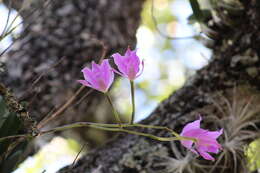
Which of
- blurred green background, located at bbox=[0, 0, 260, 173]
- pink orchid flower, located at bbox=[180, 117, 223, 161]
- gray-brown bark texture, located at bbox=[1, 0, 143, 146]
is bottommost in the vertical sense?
blurred green background, located at bbox=[0, 0, 260, 173]

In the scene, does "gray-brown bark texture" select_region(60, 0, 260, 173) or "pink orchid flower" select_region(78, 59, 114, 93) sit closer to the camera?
"pink orchid flower" select_region(78, 59, 114, 93)

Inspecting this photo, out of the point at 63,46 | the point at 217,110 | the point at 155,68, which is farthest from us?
the point at 155,68

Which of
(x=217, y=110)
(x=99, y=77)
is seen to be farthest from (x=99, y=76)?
(x=217, y=110)

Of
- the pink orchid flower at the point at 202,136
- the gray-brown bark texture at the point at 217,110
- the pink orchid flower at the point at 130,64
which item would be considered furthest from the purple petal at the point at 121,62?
the gray-brown bark texture at the point at 217,110

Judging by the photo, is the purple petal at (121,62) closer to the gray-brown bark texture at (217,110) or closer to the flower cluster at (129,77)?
the flower cluster at (129,77)

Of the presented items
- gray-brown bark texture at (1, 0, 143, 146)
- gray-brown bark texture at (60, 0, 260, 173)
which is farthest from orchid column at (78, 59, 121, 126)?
gray-brown bark texture at (1, 0, 143, 146)

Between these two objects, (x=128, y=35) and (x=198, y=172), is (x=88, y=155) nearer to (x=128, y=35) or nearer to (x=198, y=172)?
(x=198, y=172)

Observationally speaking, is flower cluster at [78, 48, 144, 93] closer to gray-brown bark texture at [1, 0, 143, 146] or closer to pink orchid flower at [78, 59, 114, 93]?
pink orchid flower at [78, 59, 114, 93]

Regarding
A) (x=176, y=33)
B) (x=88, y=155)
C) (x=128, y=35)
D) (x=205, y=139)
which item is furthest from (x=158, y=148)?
(x=176, y=33)

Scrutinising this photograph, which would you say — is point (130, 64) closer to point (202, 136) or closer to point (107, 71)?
point (107, 71)
